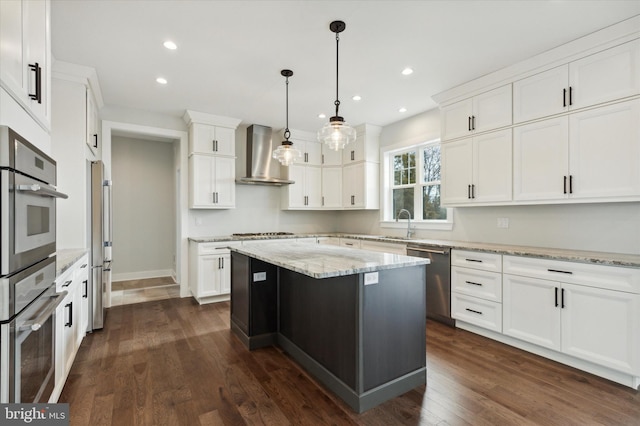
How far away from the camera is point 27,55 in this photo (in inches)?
62.4

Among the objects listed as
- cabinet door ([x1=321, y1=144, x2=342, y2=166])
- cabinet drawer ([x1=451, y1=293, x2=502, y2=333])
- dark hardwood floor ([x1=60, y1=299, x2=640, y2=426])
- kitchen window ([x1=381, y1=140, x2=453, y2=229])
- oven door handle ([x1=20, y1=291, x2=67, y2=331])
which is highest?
cabinet door ([x1=321, y1=144, x2=342, y2=166])

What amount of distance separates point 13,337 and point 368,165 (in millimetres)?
4771

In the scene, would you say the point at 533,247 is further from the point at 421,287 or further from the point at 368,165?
the point at 368,165

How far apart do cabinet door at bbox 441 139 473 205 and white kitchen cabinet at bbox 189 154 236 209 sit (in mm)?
3114

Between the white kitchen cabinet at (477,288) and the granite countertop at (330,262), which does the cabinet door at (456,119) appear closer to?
the white kitchen cabinet at (477,288)

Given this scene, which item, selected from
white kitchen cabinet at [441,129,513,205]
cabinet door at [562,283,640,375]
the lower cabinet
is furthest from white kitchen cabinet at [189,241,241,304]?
cabinet door at [562,283,640,375]

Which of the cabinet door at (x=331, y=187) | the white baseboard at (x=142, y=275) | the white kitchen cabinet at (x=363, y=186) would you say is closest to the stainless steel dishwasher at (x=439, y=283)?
the white kitchen cabinet at (x=363, y=186)

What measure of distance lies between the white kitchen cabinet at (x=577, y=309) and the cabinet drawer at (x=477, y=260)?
0.09 meters

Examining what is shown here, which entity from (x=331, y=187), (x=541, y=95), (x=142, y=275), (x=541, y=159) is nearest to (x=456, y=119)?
(x=541, y=95)

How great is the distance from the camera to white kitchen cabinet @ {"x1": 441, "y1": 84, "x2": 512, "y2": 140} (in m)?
3.31

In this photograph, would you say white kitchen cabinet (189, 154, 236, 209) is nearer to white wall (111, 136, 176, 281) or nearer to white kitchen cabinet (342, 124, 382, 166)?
white wall (111, 136, 176, 281)

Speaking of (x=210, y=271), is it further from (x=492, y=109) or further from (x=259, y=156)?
(x=492, y=109)

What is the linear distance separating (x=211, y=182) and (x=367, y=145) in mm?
2595

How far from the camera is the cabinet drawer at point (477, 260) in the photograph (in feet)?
10.2
